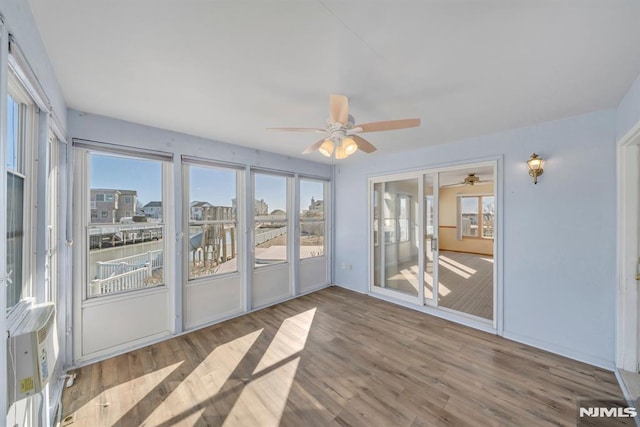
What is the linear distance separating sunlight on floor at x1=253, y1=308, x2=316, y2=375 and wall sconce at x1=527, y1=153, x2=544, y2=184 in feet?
10.4

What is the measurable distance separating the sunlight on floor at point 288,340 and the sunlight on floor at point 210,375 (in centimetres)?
26

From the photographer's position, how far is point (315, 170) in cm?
465

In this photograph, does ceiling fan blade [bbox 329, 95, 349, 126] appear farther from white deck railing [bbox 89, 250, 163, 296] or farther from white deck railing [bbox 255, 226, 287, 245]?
white deck railing [bbox 89, 250, 163, 296]

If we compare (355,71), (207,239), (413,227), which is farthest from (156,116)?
(413,227)

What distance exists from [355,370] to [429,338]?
A: 1.13m

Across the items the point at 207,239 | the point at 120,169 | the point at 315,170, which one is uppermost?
the point at 315,170

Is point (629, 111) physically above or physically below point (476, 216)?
above

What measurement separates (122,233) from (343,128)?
104 inches

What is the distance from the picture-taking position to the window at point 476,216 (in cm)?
816

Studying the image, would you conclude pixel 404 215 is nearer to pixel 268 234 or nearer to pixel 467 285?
pixel 467 285

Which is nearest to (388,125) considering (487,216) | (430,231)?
(430,231)

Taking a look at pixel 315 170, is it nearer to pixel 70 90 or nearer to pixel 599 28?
pixel 70 90

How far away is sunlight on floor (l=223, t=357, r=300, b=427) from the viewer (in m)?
1.81

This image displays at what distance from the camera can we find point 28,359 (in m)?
1.12
